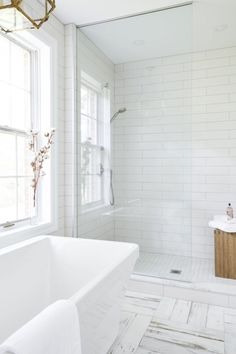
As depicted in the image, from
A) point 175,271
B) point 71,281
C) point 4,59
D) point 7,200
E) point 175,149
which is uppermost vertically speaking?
point 4,59

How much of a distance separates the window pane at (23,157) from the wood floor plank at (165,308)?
1880mm

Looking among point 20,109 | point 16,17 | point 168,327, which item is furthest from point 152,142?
point 16,17

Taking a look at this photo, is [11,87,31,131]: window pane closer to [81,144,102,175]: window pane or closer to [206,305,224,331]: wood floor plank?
[81,144,102,175]: window pane

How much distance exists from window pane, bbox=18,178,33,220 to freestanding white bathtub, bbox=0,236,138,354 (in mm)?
478

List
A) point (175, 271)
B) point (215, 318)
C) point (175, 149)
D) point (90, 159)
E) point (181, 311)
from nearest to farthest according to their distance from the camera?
point (215, 318)
point (181, 311)
point (175, 271)
point (175, 149)
point (90, 159)

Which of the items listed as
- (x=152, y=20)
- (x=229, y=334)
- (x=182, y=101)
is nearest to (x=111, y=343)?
(x=229, y=334)

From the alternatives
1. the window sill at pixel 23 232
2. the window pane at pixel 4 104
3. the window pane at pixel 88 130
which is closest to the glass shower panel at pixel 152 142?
the window pane at pixel 88 130

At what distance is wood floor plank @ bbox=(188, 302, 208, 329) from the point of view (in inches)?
94.0

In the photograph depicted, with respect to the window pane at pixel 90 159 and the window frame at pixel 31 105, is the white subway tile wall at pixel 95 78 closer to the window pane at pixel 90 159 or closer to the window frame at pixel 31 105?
the window pane at pixel 90 159

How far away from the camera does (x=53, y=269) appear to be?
2.52m

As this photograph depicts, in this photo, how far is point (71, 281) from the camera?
2.42m

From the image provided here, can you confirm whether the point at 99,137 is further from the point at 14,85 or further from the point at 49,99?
the point at 14,85

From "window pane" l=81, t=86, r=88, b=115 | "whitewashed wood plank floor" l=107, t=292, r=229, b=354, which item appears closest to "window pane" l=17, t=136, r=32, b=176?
"window pane" l=81, t=86, r=88, b=115

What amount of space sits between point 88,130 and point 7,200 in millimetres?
1421
